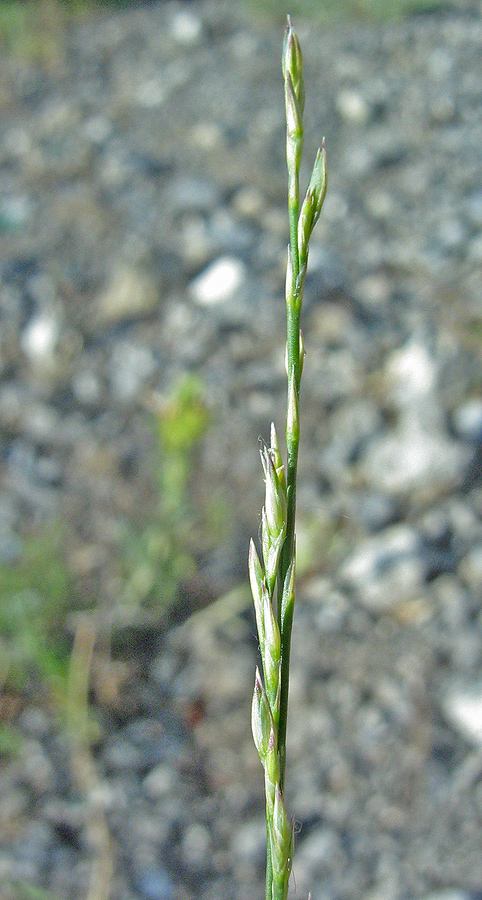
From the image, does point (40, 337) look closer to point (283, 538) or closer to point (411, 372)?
point (411, 372)

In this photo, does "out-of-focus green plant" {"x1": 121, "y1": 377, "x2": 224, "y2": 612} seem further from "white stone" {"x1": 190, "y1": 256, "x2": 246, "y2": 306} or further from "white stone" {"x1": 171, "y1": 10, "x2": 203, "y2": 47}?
"white stone" {"x1": 171, "y1": 10, "x2": 203, "y2": 47}

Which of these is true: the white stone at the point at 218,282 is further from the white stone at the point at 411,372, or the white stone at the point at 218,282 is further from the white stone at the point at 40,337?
the white stone at the point at 411,372

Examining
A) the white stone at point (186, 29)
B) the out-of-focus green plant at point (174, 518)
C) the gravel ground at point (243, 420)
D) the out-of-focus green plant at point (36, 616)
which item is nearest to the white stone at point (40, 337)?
the gravel ground at point (243, 420)

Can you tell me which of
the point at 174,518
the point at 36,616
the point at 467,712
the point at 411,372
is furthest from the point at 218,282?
the point at 467,712

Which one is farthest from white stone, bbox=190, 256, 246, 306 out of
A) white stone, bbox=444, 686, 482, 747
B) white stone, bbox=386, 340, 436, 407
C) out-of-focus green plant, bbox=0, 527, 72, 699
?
white stone, bbox=444, 686, 482, 747

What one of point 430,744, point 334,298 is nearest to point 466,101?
point 334,298
